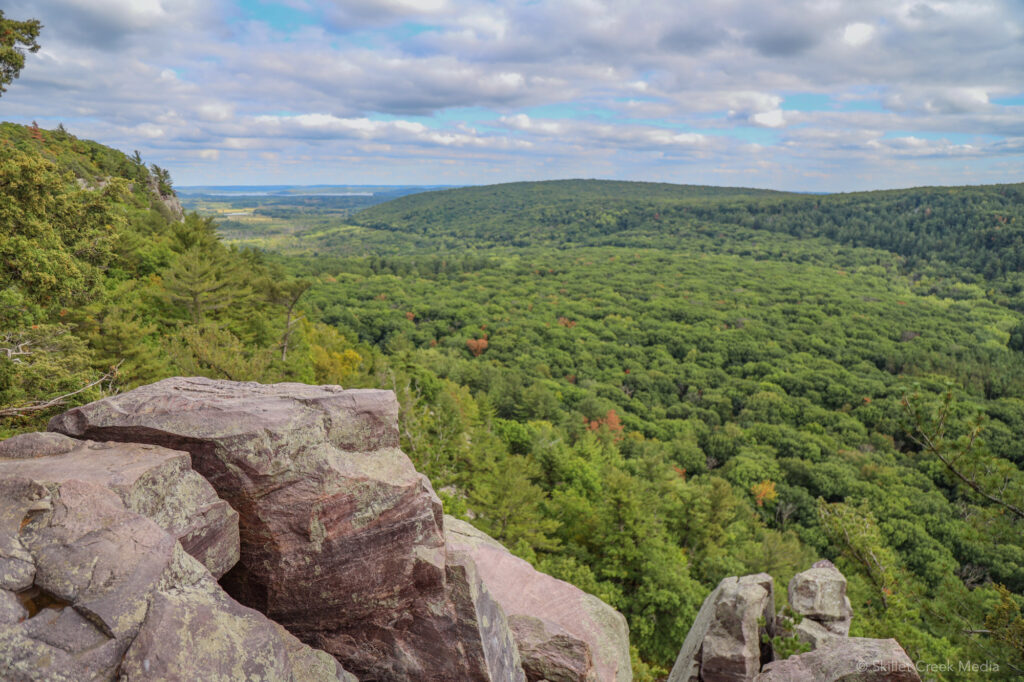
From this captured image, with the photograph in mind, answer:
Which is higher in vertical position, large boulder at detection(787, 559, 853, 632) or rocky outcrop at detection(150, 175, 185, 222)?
rocky outcrop at detection(150, 175, 185, 222)

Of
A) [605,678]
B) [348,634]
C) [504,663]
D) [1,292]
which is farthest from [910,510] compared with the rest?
[1,292]

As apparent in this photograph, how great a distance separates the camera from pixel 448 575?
1007 cm

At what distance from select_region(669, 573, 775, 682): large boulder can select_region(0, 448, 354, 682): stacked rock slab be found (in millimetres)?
13670

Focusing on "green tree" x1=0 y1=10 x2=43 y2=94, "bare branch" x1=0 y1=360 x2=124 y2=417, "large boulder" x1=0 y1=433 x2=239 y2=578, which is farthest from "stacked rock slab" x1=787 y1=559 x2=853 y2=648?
"green tree" x1=0 y1=10 x2=43 y2=94

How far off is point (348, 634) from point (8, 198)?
14.6 m

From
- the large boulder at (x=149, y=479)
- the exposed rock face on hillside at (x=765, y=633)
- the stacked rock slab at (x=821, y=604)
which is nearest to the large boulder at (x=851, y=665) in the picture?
the exposed rock face on hillside at (x=765, y=633)

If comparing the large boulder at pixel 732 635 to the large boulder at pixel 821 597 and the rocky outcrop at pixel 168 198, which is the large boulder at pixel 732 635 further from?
the rocky outcrop at pixel 168 198

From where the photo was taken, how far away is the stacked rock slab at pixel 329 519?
8555 millimetres

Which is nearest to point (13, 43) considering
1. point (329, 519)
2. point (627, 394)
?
point (329, 519)

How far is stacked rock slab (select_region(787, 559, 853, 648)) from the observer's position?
16422 mm

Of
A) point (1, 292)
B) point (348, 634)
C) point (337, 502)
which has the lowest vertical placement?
point (348, 634)

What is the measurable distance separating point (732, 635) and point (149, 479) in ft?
55.3

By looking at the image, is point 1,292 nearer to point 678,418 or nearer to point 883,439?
point 678,418

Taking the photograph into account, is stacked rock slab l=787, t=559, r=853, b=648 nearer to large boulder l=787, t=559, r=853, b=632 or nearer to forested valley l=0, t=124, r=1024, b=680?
large boulder l=787, t=559, r=853, b=632
